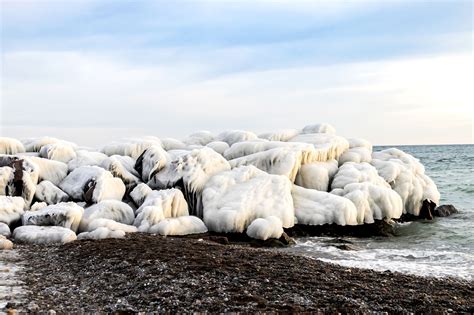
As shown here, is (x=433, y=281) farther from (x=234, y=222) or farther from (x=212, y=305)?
(x=234, y=222)

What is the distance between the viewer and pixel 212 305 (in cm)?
986

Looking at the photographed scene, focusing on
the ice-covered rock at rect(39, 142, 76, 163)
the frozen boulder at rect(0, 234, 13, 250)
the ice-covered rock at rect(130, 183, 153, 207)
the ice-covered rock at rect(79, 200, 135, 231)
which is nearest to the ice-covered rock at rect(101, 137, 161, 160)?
the ice-covered rock at rect(39, 142, 76, 163)

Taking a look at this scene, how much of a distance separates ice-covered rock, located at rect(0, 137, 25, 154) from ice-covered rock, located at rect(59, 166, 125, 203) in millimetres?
4768

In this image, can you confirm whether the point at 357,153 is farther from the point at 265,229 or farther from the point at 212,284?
the point at 212,284

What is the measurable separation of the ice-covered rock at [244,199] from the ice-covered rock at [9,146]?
35.8ft

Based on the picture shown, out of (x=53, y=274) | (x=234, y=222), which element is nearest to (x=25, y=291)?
(x=53, y=274)

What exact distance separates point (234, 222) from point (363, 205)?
6.94 m

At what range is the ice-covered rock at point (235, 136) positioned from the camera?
31073 millimetres

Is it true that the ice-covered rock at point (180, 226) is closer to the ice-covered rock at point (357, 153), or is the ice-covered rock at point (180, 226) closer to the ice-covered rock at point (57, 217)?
the ice-covered rock at point (57, 217)

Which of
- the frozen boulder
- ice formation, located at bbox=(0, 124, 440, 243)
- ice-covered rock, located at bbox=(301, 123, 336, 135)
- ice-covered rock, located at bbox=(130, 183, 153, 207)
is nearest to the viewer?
the frozen boulder

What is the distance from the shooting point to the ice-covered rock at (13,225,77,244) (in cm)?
1747

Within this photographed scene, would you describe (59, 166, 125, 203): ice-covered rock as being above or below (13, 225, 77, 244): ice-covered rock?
above

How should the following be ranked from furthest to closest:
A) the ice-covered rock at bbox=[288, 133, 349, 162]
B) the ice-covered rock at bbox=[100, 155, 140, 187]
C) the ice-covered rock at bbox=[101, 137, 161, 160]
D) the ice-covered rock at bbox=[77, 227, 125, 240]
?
1. the ice-covered rock at bbox=[101, 137, 161, 160]
2. the ice-covered rock at bbox=[288, 133, 349, 162]
3. the ice-covered rock at bbox=[100, 155, 140, 187]
4. the ice-covered rock at bbox=[77, 227, 125, 240]

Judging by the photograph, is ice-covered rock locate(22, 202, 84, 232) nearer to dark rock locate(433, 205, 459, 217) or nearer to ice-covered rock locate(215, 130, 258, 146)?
ice-covered rock locate(215, 130, 258, 146)
